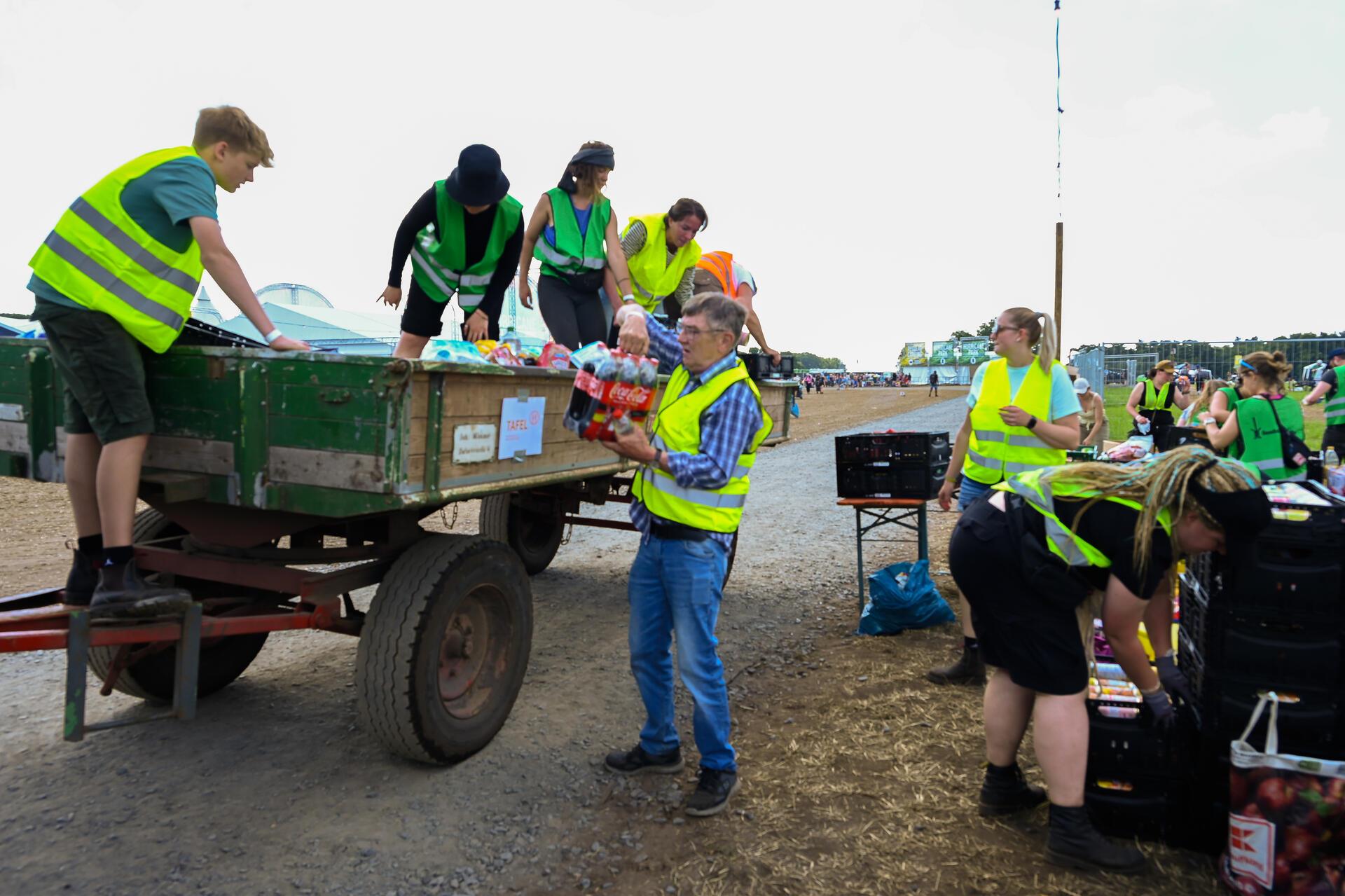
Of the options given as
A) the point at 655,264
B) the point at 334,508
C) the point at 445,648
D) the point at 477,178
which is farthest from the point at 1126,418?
the point at 334,508

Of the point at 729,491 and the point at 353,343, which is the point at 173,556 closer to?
the point at 729,491

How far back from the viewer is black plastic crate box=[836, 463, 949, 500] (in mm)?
6176

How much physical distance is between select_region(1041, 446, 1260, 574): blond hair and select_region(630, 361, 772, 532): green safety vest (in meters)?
1.21

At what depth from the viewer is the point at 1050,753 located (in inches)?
122

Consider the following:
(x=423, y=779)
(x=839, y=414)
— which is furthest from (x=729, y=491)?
(x=839, y=414)

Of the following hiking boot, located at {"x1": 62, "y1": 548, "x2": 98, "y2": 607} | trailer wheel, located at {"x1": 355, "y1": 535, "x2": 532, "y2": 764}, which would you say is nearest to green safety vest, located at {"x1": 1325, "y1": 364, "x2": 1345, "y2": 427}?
trailer wheel, located at {"x1": 355, "y1": 535, "x2": 532, "y2": 764}

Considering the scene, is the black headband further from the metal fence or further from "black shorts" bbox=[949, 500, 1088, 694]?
the metal fence

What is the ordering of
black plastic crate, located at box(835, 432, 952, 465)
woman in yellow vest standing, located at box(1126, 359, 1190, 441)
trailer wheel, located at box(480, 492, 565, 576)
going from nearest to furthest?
black plastic crate, located at box(835, 432, 952, 465) < trailer wheel, located at box(480, 492, 565, 576) < woman in yellow vest standing, located at box(1126, 359, 1190, 441)

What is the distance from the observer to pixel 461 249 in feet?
16.1

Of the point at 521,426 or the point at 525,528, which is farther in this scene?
the point at 525,528

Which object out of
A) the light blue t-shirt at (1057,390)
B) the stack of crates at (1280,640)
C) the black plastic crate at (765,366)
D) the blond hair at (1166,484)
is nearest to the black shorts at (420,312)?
the black plastic crate at (765,366)

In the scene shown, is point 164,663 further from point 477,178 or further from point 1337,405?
point 1337,405

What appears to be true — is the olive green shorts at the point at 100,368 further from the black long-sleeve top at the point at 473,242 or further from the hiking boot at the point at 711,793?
the hiking boot at the point at 711,793

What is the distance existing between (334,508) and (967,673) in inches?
137
